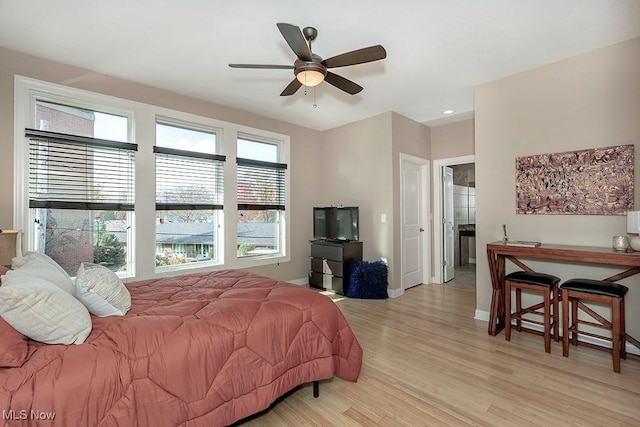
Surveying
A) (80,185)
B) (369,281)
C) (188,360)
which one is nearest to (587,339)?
(369,281)

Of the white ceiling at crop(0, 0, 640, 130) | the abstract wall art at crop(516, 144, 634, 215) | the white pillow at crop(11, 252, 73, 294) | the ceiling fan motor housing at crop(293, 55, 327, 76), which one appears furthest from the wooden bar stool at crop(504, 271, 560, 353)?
the white pillow at crop(11, 252, 73, 294)

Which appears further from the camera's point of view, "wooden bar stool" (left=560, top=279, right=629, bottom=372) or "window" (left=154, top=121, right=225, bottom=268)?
"window" (left=154, top=121, right=225, bottom=268)

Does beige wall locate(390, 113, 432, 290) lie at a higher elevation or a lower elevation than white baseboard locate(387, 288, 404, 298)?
higher

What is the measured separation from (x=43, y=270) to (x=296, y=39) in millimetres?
1992

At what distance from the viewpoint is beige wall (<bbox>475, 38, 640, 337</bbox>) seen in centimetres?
258

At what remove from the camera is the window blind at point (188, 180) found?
11.9ft

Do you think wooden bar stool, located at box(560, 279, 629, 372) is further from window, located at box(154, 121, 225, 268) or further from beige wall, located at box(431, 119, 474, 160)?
window, located at box(154, 121, 225, 268)

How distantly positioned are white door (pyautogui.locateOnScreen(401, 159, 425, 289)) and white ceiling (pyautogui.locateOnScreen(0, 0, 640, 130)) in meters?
1.50

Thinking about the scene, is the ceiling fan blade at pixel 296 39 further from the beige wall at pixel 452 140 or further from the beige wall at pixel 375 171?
the beige wall at pixel 452 140

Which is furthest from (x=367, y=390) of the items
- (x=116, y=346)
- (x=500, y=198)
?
(x=500, y=198)

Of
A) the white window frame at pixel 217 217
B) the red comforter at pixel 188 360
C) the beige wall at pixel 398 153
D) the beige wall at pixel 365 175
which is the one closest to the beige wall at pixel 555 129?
the beige wall at pixel 398 153

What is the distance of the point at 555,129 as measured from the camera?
9.54 ft

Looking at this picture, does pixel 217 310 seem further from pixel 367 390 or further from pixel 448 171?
pixel 448 171

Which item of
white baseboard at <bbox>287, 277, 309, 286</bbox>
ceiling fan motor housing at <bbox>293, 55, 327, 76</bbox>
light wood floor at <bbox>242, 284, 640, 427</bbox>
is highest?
ceiling fan motor housing at <bbox>293, 55, 327, 76</bbox>
